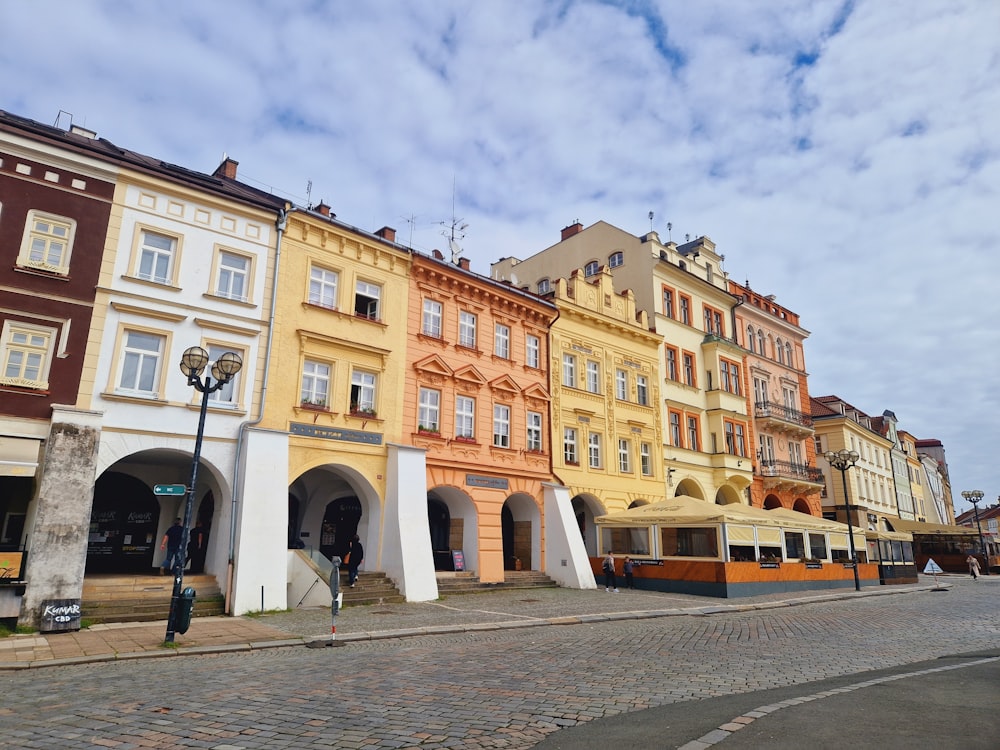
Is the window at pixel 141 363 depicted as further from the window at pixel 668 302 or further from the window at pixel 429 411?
the window at pixel 668 302

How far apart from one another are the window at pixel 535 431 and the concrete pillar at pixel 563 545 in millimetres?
1561

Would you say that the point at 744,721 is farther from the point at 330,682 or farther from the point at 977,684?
the point at 330,682

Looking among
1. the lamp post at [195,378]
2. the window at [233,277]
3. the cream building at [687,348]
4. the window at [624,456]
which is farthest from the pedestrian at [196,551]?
the cream building at [687,348]

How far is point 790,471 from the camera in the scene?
130ft

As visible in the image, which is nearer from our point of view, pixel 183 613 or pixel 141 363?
pixel 183 613

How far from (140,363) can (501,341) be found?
13528mm

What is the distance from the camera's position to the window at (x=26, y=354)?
52.4ft

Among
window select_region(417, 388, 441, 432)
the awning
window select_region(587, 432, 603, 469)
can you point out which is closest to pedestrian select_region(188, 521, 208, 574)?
the awning

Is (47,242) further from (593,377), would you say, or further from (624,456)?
(624,456)

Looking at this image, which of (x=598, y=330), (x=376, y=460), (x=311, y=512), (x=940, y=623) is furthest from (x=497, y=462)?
(x=940, y=623)

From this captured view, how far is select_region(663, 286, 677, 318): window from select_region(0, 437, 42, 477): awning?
2849 centimetres

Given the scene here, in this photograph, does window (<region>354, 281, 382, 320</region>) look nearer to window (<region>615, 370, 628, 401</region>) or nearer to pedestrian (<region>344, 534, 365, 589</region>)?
pedestrian (<region>344, 534, 365, 589</region>)

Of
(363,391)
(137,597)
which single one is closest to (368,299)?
(363,391)

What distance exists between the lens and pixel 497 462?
1017 inches
